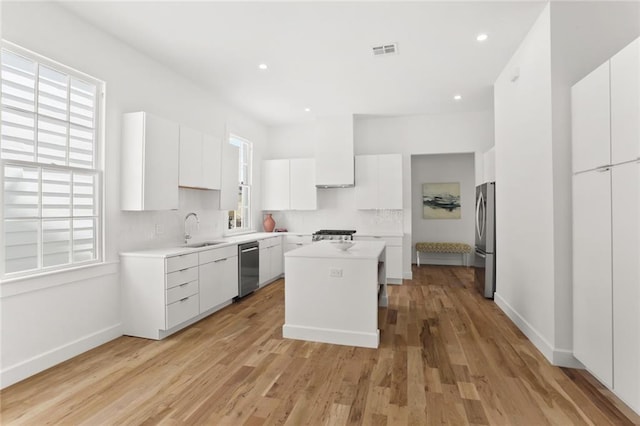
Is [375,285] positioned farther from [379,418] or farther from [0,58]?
[0,58]

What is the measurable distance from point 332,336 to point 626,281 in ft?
7.29

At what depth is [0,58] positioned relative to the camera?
234 centimetres

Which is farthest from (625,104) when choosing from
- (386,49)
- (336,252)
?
(336,252)

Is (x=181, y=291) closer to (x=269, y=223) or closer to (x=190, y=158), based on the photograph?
(x=190, y=158)

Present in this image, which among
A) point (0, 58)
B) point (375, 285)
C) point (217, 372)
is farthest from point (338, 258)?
point (0, 58)

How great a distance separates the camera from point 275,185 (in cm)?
638

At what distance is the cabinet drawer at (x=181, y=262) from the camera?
10.4 ft

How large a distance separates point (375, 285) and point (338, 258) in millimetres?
424

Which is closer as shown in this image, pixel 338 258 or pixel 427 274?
pixel 338 258

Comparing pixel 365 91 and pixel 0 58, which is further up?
pixel 365 91

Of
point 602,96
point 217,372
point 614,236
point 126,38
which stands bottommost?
point 217,372

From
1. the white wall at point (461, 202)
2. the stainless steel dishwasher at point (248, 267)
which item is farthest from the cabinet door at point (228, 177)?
the white wall at point (461, 202)

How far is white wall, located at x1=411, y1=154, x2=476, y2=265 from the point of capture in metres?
7.34

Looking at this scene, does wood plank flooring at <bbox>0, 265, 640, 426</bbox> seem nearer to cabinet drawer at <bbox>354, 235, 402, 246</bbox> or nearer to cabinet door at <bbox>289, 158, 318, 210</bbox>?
cabinet drawer at <bbox>354, 235, 402, 246</bbox>
